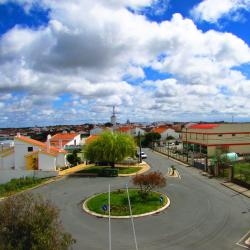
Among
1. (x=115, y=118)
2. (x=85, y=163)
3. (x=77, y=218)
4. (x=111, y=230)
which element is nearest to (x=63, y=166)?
(x=85, y=163)

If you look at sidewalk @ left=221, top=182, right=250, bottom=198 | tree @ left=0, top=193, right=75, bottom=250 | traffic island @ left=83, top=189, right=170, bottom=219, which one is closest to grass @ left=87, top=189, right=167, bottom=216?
traffic island @ left=83, top=189, right=170, bottom=219

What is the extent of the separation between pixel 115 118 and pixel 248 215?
90.9 metres

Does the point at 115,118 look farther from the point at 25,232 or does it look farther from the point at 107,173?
the point at 25,232

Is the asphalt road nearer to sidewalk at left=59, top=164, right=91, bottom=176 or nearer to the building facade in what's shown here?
sidewalk at left=59, top=164, right=91, bottom=176

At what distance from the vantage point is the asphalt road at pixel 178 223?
62.1 ft

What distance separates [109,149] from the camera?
46844 millimetres

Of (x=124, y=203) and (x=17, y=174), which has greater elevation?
(x=17, y=174)

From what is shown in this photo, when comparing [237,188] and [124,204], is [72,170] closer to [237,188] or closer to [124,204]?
[124,204]

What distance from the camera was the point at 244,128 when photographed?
218ft

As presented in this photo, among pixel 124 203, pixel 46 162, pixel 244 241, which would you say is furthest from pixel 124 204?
pixel 46 162

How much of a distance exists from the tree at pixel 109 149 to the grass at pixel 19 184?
7861 mm

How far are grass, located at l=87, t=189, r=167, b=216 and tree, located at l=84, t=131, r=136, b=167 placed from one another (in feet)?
49.8

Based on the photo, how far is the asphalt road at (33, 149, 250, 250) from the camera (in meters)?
18.9

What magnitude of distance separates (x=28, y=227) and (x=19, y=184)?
97.4 ft
